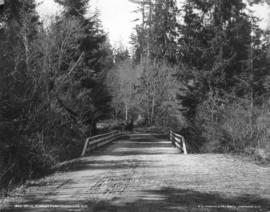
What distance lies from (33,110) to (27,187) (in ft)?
21.1

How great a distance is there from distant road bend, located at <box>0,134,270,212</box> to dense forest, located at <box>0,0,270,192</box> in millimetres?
2064

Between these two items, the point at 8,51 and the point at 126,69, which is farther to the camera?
the point at 126,69

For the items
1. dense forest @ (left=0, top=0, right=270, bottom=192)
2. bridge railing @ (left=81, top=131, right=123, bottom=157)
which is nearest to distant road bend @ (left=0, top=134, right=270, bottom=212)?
dense forest @ (left=0, top=0, right=270, bottom=192)

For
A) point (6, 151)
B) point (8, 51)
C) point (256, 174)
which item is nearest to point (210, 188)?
point (256, 174)

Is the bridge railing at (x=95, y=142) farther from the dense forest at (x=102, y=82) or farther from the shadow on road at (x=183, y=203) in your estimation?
the shadow on road at (x=183, y=203)

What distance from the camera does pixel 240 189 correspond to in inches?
394

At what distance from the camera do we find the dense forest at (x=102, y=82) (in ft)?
51.3

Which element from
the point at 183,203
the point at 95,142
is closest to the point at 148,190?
the point at 183,203

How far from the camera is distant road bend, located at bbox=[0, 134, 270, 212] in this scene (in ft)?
26.7

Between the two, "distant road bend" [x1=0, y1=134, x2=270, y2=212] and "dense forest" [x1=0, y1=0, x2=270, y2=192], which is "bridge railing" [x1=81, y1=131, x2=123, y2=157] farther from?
"distant road bend" [x1=0, y1=134, x2=270, y2=212]

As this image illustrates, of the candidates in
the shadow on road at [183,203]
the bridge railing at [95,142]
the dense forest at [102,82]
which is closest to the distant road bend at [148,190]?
the shadow on road at [183,203]

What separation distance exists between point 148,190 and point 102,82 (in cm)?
2491

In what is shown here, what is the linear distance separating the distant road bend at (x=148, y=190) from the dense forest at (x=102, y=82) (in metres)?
2.06

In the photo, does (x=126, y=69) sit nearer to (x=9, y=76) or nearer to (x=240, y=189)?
(x=9, y=76)
